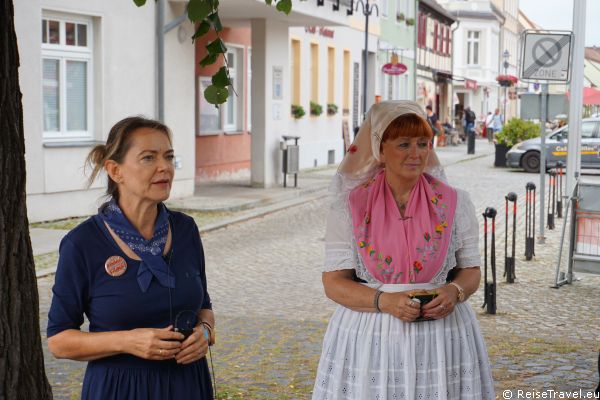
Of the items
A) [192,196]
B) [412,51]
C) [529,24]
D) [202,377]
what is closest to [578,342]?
[202,377]

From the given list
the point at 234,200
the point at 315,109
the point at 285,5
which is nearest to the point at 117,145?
the point at 285,5

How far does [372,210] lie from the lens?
4062 mm

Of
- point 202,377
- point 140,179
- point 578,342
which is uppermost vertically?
point 140,179

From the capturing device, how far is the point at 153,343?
10.7 feet

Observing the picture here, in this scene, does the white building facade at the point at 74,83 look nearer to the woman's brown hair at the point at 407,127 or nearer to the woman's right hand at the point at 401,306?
the woman's brown hair at the point at 407,127

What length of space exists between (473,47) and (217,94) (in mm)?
78486

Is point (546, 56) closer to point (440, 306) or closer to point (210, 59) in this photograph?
point (210, 59)

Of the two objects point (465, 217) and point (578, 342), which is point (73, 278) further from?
point (578, 342)

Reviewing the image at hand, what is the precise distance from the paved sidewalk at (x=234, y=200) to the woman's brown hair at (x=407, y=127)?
9.44 m

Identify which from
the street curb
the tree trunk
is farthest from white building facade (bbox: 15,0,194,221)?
the tree trunk

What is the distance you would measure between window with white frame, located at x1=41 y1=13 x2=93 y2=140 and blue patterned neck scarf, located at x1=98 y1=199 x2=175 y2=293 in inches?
521

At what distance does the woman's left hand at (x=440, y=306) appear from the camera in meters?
3.85

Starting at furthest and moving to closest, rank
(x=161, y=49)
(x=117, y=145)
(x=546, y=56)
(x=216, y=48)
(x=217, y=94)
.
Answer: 1. (x=161, y=49)
2. (x=546, y=56)
3. (x=216, y=48)
4. (x=217, y=94)
5. (x=117, y=145)

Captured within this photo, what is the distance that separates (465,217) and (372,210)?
1.19 ft
